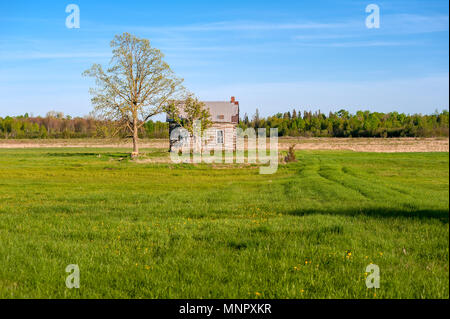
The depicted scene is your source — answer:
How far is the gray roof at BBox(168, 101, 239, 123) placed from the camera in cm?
6191

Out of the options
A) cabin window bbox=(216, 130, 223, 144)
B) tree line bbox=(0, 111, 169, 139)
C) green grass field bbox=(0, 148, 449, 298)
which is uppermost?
tree line bbox=(0, 111, 169, 139)

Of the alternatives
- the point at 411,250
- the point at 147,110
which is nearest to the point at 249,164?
the point at 147,110

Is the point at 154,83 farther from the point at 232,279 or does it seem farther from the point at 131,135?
the point at 232,279

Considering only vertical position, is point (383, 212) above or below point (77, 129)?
below

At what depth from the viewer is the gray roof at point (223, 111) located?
203ft

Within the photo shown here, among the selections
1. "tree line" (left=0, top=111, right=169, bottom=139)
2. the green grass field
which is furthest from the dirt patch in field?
the green grass field

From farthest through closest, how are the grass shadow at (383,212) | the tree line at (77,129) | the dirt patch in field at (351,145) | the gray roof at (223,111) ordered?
1. the dirt patch in field at (351,145)
2. the gray roof at (223,111)
3. the tree line at (77,129)
4. the grass shadow at (383,212)

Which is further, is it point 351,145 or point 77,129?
point 77,129

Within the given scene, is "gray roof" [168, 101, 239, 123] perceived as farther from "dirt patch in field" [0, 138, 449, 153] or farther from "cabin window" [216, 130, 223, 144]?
"dirt patch in field" [0, 138, 449, 153]

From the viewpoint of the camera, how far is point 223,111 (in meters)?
63.0

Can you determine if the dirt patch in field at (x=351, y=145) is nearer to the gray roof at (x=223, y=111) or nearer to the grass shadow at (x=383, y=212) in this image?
the gray roof at (x=223, y=111)

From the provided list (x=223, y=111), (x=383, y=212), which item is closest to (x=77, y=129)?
(x=223, y=111)

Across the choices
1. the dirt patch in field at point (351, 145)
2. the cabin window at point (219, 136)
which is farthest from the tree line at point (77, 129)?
the cabin window at point (219, 136)

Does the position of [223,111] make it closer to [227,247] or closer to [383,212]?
[383,212]
